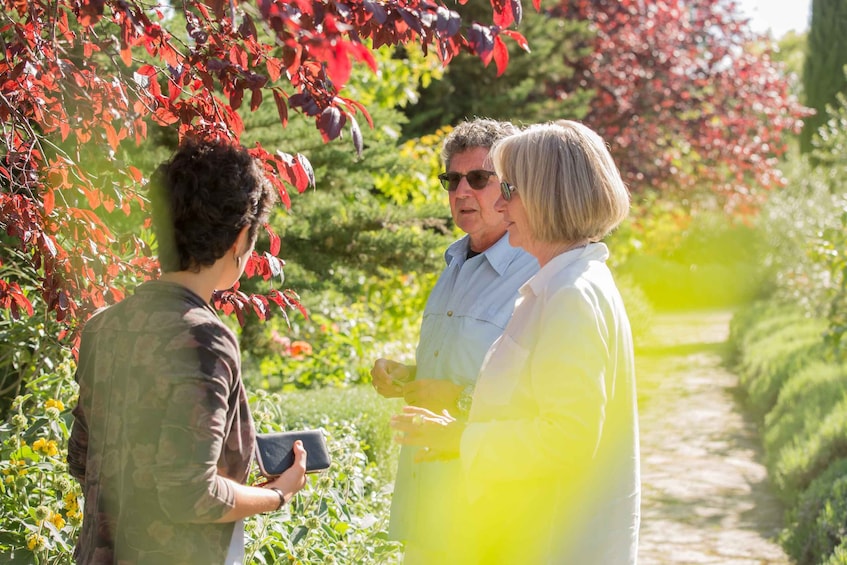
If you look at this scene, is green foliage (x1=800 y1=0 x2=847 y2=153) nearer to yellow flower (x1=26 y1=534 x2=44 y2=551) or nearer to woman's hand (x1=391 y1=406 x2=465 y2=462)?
woman's hand (x1=391 y1=406 x2=465 y2=462)

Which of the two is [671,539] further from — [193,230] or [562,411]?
[193,230]

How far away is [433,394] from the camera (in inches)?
103

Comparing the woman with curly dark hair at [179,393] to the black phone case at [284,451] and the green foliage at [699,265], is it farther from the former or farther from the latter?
the green foliage at [699,265]

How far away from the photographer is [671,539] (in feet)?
19.2

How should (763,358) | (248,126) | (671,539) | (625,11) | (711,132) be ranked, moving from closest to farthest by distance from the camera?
1. (671,539)
2. (248,126)
3. (763,358)
4. (625,11)
5. (711,132)

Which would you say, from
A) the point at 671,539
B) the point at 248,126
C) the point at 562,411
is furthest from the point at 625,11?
the point at 562,411

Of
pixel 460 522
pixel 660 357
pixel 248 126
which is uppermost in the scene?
pixel 248 126

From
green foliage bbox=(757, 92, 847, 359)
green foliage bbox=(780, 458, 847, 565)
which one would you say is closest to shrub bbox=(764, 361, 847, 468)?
green foliage bbox=(757, 92, 847, 359)

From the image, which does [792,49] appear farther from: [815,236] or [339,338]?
[339,338]

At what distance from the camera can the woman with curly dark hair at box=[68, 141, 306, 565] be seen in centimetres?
175

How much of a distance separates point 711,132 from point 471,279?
11921 millimetres

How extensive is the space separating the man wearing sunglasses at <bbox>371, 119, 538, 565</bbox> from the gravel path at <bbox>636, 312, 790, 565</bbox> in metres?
3.06

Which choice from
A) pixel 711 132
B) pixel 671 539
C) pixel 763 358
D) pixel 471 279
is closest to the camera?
pixel 471 279

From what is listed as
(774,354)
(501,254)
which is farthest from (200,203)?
(774,354)
